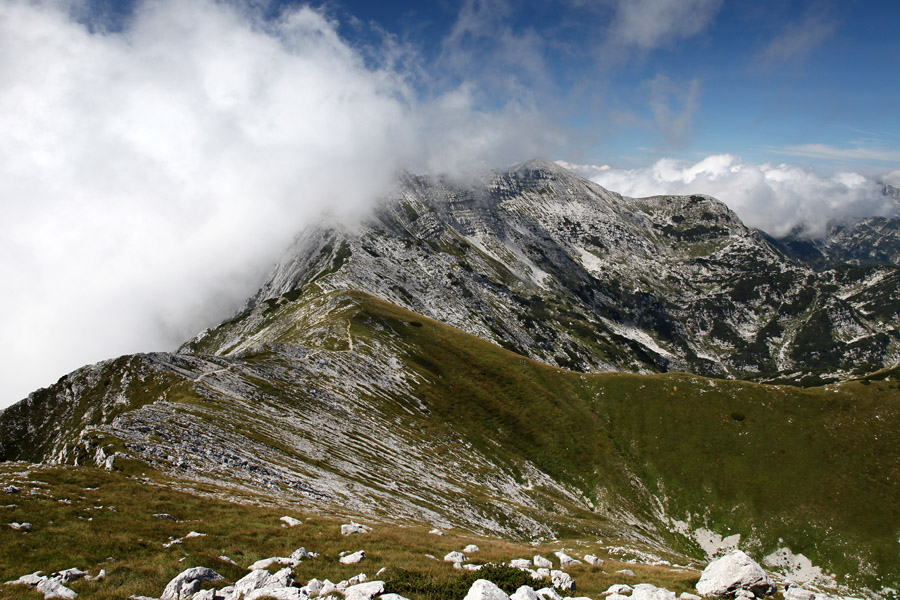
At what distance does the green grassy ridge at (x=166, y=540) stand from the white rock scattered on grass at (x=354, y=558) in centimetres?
49

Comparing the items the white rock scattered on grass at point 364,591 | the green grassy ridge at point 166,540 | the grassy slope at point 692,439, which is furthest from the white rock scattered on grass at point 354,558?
the grassy slope at point 692,439

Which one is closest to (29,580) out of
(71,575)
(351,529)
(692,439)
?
(71,575)

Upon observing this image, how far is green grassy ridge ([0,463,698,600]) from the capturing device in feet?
64.0

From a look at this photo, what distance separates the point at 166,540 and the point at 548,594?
2124 cm

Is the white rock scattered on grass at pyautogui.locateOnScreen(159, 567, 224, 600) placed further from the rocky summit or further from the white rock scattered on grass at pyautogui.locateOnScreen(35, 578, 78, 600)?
the white rock scattered on grass at pyautogui.locateOnScreen(35, 578, 78, 600)

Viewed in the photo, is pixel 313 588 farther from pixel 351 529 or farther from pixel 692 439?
pixel 692 439

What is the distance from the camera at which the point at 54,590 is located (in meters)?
17.5

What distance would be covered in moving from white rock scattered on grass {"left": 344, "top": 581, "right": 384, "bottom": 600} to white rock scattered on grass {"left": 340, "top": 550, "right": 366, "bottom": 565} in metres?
6.12

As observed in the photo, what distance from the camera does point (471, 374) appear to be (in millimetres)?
128750

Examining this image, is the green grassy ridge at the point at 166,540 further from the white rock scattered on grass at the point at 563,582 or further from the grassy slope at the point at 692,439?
the grassy slope at the point at 692,439

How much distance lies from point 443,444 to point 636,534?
132 feet

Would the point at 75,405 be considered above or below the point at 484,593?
above

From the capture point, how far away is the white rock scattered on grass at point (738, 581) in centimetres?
2167

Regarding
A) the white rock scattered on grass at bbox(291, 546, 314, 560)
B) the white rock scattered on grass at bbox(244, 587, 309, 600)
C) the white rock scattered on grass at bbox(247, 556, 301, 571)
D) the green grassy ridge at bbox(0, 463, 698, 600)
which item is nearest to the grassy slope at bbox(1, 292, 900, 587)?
the green grassy ridge at bbox(0, 463, 698, 600)
